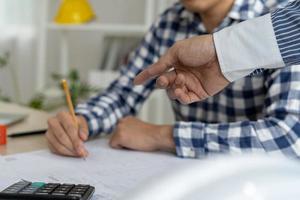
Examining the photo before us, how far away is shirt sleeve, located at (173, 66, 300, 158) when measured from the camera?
923 millimetres

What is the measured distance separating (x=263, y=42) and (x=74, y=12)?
1655mm

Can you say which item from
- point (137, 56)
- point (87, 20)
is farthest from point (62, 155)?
point (87, 20)

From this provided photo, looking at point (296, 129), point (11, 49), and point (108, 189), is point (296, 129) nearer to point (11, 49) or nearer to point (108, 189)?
point (108, 189)

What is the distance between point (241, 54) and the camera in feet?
2.61

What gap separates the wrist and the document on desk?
0.02m

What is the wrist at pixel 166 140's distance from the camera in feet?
3.16

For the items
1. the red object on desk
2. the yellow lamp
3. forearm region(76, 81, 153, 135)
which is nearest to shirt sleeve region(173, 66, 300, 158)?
forearm region(76, 81, 153, 135)

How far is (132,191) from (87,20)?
7.12 ft

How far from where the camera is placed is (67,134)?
965mm

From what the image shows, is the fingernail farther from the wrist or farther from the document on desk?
the wrist

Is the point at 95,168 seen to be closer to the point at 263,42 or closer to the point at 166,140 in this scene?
the point at 166,140

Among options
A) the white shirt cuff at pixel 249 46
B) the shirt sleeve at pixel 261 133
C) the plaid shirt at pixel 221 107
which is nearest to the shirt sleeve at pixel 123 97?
the plaid shirt at pixel 221 107

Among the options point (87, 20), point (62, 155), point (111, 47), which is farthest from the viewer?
point (111, 47)

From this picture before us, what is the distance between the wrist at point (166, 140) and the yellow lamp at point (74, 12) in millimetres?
1456
